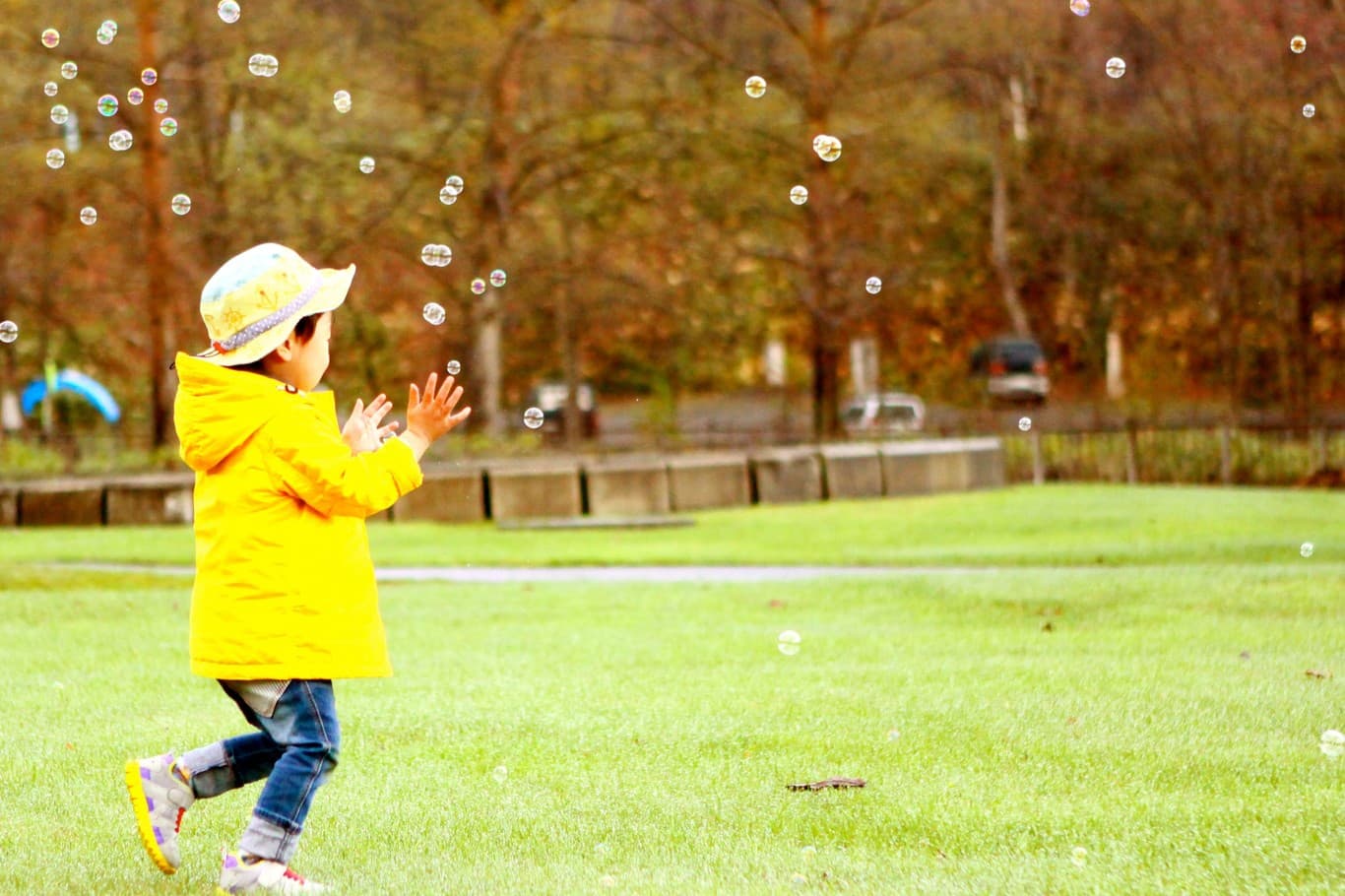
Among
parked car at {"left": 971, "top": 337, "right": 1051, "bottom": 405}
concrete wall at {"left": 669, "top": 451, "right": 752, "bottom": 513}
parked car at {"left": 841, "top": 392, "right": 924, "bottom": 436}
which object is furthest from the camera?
parked car at {"left": 971, "top": 337, "right": 1051, "bottom": 405}

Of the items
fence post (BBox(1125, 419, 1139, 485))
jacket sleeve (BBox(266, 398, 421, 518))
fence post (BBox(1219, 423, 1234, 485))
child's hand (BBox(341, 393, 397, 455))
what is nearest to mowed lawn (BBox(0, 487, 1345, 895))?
jacket sleeve (BBox(266, 398, 421, 518))

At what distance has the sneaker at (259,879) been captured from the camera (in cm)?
406

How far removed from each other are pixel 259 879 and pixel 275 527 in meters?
0.80

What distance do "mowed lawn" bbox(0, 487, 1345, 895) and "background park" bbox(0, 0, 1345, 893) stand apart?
0.03 m

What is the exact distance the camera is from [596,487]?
20500 millimetres

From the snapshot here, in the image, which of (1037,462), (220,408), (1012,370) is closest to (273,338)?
(220,408)

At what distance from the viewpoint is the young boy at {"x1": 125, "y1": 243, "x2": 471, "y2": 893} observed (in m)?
4.11

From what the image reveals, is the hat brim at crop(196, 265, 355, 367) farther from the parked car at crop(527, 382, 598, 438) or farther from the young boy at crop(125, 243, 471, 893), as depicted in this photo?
the parked car at crop(527, 382, 598, 438)

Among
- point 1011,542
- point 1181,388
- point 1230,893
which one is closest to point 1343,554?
point 1011,542

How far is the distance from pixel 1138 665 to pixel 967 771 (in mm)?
2822

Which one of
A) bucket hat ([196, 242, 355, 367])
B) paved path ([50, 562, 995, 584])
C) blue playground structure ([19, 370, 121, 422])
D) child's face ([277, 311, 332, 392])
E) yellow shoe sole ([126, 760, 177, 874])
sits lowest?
paved path ([50, 562, 995, 584])

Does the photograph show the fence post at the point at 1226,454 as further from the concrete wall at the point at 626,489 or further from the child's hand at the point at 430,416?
the child's hand at the point at 430,416

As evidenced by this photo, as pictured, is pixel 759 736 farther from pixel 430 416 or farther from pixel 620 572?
pixel 620 572

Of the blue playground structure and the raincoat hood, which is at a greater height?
the blue playground structure
